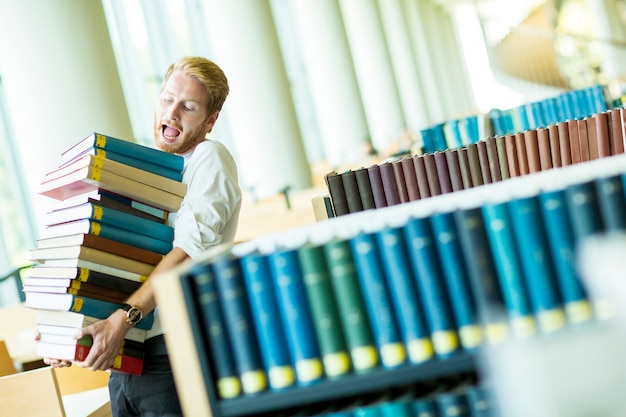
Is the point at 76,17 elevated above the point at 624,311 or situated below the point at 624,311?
above

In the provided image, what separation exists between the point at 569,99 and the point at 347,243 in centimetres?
348

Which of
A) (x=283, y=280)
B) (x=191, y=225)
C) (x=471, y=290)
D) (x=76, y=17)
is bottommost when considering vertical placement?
(x=471, y=290)

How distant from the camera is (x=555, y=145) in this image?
254cm

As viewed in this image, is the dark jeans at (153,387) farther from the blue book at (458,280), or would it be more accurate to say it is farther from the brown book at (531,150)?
the brown book at (531,150)

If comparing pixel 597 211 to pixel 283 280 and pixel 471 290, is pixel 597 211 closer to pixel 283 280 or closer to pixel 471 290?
pixel 471 290

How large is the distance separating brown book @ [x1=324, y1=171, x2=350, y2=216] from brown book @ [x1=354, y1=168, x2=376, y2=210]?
0.17 feet

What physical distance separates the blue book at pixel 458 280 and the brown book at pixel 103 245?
1.00m

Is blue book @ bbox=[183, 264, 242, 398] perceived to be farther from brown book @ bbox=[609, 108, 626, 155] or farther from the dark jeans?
brown book @ bbox=[609, 108, 626, 155]

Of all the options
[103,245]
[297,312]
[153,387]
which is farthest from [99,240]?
[297,312]

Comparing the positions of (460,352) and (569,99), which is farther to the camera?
(569,99)

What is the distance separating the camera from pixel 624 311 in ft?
4.76

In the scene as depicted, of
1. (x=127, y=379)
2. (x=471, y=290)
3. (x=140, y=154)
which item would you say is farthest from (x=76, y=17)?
(x=471, y=290)

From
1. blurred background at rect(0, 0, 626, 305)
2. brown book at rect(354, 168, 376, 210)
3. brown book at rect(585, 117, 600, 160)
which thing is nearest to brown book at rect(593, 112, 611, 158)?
brown book at rect(585, 117, 600, 160)

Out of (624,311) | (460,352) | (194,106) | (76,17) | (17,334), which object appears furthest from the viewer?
(17,334)
